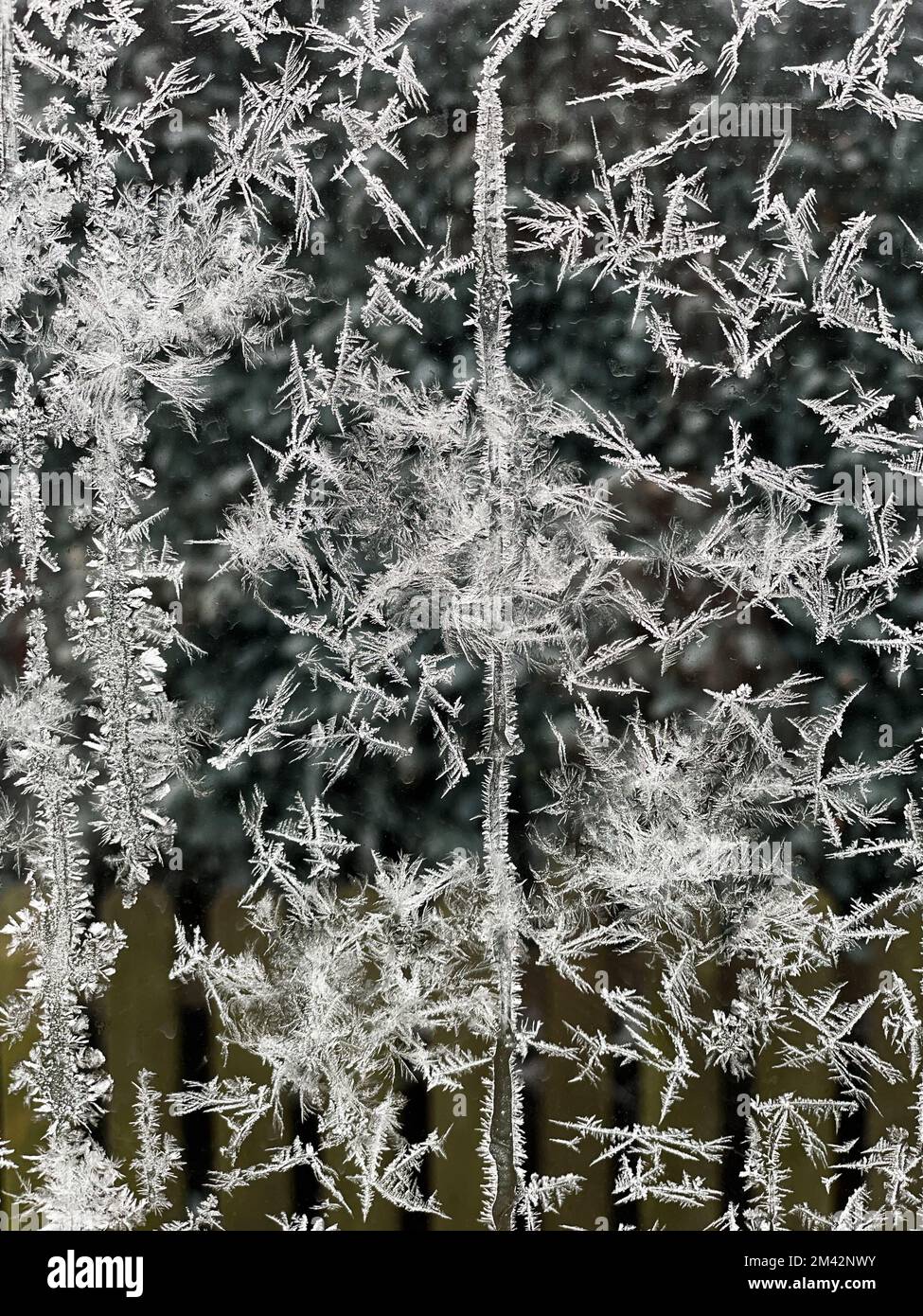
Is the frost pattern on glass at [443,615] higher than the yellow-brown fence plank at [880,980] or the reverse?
higher

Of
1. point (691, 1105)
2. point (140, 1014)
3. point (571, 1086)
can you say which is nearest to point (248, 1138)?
point (140, 1014)

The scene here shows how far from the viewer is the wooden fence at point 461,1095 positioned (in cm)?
85

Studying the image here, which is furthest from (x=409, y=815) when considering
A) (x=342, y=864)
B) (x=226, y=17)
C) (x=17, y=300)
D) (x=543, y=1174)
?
(x=226, y=17)

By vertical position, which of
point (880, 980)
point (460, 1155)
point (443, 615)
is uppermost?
point (443, 615)

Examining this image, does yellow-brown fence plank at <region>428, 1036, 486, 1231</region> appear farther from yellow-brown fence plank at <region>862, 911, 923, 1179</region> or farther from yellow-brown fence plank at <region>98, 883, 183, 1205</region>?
yellow-brown fence plank at <region>862, 911, 923, 1179</region>

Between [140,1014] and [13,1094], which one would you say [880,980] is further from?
[13,1094]

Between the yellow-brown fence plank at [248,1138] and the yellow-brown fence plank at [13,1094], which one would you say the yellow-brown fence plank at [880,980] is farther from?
the yellow-brown fence plank at [13,1094]

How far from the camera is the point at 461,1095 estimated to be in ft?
2.78

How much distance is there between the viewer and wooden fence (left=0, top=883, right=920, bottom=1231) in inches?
33.3

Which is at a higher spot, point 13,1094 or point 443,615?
point 443,615

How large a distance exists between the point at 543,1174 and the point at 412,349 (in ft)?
2.69

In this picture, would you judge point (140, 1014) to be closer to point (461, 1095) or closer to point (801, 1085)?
point (461, 1095)

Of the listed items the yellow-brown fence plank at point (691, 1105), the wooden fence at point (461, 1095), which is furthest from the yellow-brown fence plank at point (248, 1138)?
the yellow-brown fence plank at point (691, 1105)
